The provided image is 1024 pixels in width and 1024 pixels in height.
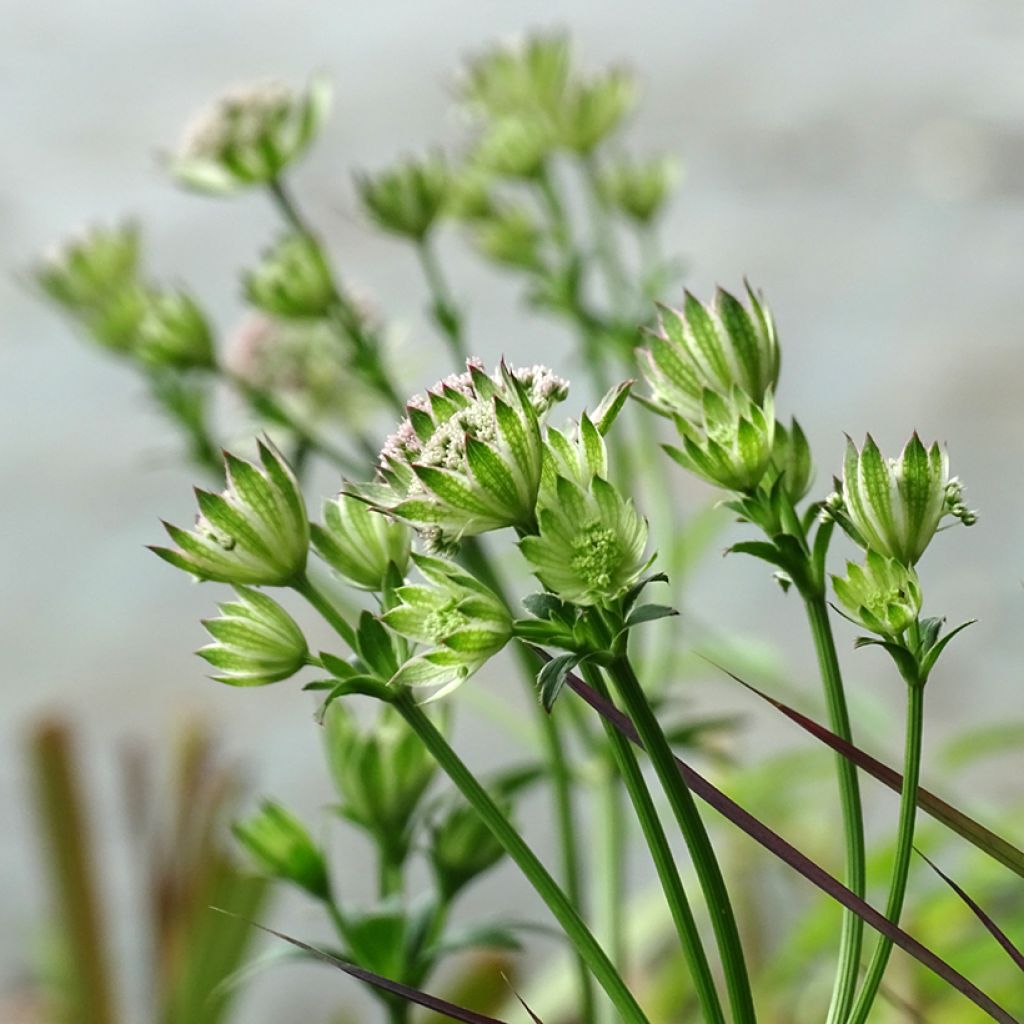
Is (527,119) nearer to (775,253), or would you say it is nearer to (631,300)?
(631,300)

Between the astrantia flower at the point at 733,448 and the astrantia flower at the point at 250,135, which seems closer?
the astrantia flower at the point at 733,448

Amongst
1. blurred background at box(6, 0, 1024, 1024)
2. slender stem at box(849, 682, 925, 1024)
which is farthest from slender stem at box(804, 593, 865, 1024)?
blurred background at box(6, 0, 1024, 1024)

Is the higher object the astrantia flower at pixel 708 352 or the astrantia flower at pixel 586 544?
the astrantia flower at pixel 708 352

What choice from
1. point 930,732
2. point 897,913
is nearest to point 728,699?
point 930,732

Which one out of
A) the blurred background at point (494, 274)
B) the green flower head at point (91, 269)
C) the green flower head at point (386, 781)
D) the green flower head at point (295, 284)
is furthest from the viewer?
the blurred background at point (494, 274)

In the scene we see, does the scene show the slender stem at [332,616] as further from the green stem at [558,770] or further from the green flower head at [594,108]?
the green flower head at [594,108]

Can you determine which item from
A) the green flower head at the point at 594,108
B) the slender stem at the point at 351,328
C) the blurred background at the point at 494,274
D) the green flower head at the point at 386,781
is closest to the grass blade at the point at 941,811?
the green flower head at the point at 386,781

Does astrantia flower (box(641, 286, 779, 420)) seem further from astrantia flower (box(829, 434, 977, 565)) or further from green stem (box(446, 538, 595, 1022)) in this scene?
green stem (box(446, 538, 595, 1022))
